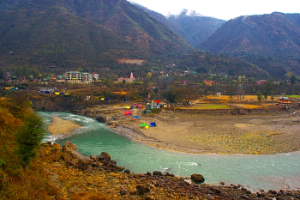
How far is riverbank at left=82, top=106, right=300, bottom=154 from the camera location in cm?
3969

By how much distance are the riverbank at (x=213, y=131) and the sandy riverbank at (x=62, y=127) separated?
7.10 metres

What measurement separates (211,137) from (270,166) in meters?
13.7

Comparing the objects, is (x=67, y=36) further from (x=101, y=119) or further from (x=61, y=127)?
(x=61, y=127)

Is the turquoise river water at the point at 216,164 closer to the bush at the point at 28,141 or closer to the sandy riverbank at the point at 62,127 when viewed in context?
the sandy riverbank at the point at 62,127

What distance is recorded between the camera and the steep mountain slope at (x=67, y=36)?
438 feet

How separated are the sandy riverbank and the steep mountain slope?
7787cm

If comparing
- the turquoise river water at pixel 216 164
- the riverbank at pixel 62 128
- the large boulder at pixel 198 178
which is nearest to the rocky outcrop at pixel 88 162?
the turquoise river water at pixel 216 164

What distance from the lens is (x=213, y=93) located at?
97.1m

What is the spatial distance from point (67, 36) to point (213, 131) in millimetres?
117609

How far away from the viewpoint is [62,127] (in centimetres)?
5156

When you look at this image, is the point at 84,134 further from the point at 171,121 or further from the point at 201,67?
the point at 201,67

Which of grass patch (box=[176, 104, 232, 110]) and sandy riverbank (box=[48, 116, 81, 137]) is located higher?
grass patch (box=[176, 104, 232, 110])

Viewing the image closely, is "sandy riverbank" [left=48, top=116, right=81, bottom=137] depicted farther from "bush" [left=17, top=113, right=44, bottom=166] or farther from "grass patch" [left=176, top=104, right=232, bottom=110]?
"grass patch" [left=176, top=104, right=232, bottom=110]

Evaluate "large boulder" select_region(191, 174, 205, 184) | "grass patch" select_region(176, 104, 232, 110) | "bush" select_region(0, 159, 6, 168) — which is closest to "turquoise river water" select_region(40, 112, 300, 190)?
"large boulder" select_region(191, 174, 205, 184)
